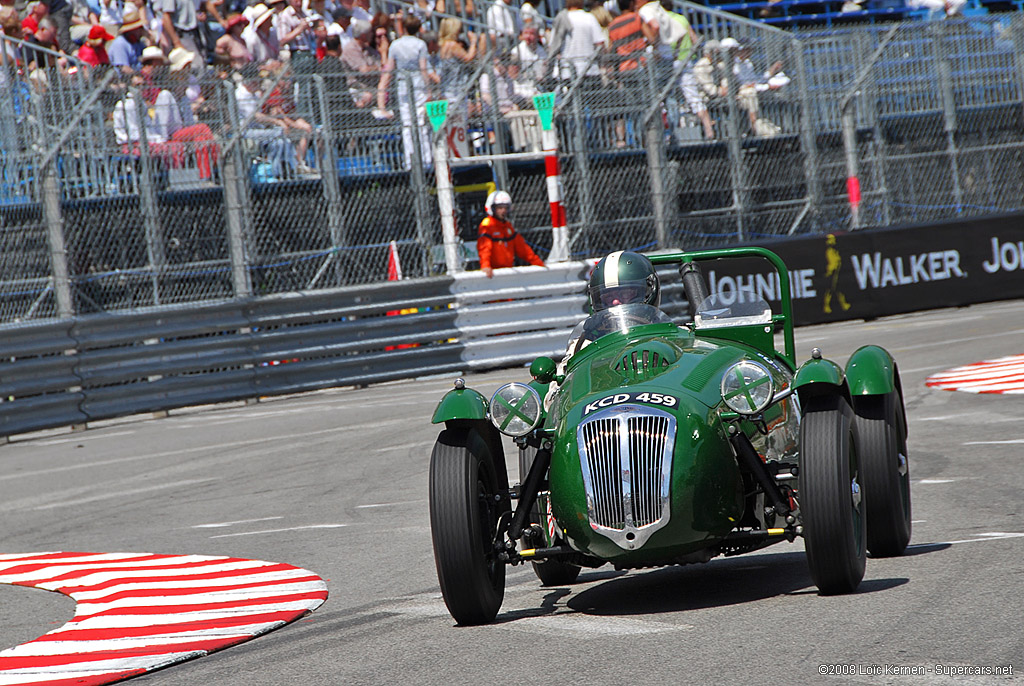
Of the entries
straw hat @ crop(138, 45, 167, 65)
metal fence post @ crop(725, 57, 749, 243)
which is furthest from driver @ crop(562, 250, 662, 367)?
straw hat @ crop(138, 45, 167, 65)

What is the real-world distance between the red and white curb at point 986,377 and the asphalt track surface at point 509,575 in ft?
0.77

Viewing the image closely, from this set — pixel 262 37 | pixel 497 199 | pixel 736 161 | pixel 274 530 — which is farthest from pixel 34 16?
pixel 274 530

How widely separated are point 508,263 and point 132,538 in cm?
861

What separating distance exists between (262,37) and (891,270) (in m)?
8.73

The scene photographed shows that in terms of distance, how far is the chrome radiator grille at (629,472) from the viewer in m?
4.76

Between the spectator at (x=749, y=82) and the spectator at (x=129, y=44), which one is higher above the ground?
the spectator at (x=129, y=44)

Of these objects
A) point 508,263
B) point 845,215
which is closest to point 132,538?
point 508,263

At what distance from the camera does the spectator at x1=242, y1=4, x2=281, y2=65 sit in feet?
61.1

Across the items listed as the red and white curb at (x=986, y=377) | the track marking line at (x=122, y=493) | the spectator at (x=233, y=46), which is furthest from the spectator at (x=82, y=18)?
the red and white curb at (x=986, y=377)

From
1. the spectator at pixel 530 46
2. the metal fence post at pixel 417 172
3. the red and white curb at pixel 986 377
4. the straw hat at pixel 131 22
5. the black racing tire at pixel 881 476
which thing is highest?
the straw hat at pixel 131 22

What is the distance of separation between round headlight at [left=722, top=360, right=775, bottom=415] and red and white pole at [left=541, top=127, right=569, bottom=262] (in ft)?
36.7

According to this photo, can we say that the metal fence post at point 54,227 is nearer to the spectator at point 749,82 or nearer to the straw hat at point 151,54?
the straw hat at point 151,54

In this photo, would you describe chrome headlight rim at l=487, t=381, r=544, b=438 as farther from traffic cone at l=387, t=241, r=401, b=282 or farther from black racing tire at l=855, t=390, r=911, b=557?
traffic cone at l=387, t=241, r=401, b=282

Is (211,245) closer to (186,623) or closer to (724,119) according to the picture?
(724,119)
